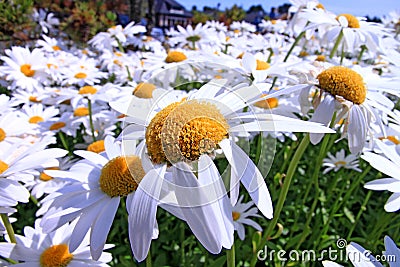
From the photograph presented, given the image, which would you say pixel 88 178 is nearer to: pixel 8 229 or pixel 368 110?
pixel 8 229

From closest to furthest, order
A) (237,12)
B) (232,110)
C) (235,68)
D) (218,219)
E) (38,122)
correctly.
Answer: (218,219) → (232,110) → (235,68) → (38,122) → (237,12)

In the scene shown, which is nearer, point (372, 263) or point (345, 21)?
point (372, 263)

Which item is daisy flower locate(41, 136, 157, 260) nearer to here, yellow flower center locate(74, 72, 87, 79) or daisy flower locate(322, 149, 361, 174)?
daisy flower locate(322, 149, 361, 174)

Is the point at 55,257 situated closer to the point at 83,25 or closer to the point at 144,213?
the point at 144,213

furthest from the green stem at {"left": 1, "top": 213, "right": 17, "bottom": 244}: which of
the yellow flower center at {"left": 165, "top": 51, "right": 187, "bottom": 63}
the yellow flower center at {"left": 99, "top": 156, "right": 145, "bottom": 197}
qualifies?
the yellow flower center at {"left": 165, "top": 51, "right": 187, "bottom": 63}

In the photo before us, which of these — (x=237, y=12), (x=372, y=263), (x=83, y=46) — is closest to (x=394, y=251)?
(x=372, y=263)

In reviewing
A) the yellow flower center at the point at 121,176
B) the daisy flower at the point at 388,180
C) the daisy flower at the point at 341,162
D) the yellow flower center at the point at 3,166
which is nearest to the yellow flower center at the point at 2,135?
the yellow flower center at the point at 3,166

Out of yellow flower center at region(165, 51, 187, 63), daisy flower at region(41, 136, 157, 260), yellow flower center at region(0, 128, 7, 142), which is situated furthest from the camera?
yellow flower center at region(165, 51, 187, 63)
